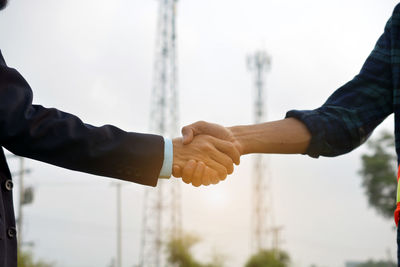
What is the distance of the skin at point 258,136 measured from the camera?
290cm

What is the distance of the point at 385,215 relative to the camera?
3391cm

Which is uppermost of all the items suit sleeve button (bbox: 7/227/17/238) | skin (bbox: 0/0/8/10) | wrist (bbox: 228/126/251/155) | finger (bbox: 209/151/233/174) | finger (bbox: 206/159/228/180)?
skin (bbox: 0/0/8/10)

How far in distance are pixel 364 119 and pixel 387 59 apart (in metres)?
0.32

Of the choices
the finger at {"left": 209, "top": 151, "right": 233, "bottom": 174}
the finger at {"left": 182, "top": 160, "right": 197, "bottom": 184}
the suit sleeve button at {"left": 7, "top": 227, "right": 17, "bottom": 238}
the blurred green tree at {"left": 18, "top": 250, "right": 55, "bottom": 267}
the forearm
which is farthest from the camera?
the blurred green tree at {"left": 18, "top": 250, "right": 55, "bottom": 267}

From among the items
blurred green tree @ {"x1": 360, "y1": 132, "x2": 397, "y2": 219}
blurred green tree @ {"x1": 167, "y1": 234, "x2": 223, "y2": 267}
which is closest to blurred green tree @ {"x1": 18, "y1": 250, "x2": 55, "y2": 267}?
blurred green tree @ {"x1": 167, "y1": 234, "x2": 223, "y2": 267}

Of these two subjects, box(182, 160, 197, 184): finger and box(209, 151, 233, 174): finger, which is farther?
box(209, 151, 233, 174): finger

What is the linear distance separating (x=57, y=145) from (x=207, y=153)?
1.04 metres

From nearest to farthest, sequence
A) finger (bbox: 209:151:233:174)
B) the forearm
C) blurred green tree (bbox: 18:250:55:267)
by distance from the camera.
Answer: the forearm, finger (bbox: 209:151:233:174), blurred green tree (bbox: 18:250:55:267)

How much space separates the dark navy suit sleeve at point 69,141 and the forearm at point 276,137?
53cm

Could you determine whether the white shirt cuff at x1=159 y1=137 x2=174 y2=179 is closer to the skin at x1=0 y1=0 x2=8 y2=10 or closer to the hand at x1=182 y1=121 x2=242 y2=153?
the hand at x1=182 y1=121 x2=242 y2=153

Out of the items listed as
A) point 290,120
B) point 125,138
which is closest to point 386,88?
point 290,120

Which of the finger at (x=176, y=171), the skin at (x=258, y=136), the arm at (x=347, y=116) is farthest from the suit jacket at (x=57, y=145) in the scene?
the arm at (x=347, y=116)

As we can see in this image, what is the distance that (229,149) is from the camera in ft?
10.9

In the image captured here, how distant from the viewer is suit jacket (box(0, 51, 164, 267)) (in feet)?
8.12
